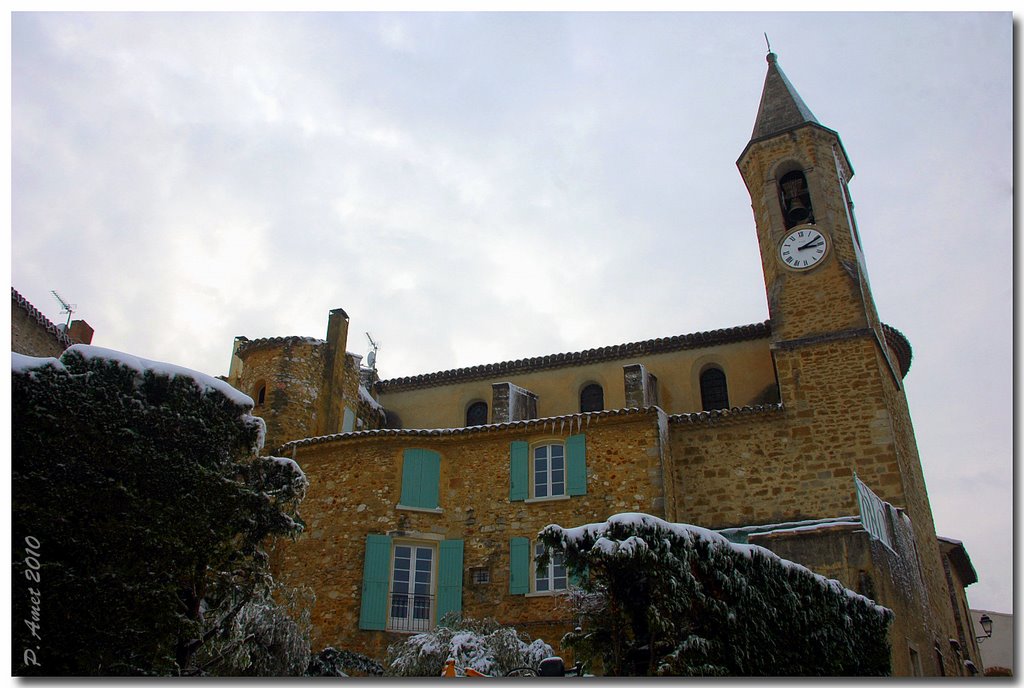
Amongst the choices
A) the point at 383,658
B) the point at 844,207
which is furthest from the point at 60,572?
the point at 844,207

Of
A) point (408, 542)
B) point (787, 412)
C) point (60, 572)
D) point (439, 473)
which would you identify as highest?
point (787, 412)

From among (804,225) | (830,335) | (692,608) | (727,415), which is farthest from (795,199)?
(692,608)

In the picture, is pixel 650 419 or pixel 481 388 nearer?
pixel 650 419

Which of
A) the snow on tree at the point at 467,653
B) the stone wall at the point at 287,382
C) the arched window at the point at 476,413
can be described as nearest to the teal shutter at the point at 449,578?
the snow on tree at the point at 467,653

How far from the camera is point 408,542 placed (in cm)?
1794

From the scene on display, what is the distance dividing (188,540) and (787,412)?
495 inches

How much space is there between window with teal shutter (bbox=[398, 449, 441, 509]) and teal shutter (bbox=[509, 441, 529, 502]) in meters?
Result: 1.54

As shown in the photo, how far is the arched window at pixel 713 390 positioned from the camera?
21.2m

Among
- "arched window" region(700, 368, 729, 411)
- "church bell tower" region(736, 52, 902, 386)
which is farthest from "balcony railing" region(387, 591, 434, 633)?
"church bell tower" region(736, 52, 902, 386)

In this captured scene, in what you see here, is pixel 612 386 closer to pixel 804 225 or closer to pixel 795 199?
pixel 804 225

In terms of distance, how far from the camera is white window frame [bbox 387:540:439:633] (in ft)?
55.4

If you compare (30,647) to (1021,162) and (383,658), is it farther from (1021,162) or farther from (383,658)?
(1021,162)

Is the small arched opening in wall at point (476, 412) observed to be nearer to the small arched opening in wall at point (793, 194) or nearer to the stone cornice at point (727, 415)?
the stone cornice at point (727, 415)

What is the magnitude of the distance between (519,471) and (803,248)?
8380 mm
